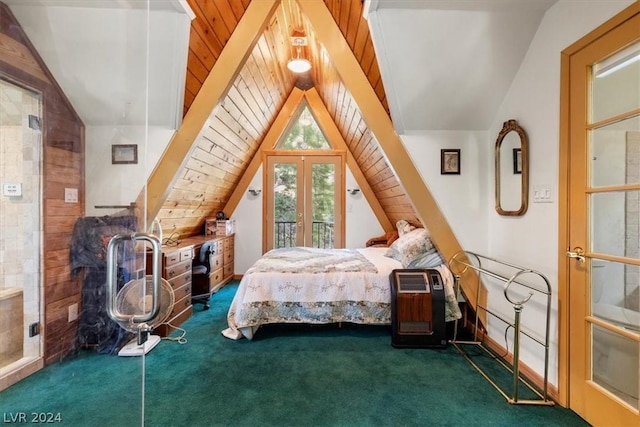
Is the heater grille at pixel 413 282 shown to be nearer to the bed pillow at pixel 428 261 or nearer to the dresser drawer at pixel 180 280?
the bed pillow at pixel 428 261

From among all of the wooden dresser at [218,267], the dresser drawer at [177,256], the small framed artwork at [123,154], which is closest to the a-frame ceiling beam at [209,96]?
the small framed artwork at [123,154]

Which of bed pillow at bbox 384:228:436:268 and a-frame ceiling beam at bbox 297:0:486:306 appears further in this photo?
bed pillow at bbox 384:228:436:268

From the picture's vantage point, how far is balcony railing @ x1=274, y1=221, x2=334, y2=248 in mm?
5074

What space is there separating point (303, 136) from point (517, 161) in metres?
3.53

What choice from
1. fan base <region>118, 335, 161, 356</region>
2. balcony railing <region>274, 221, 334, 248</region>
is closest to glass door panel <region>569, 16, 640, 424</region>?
fan base <region>118, 335, 161, 356</region>

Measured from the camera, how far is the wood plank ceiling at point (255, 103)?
7.27ft

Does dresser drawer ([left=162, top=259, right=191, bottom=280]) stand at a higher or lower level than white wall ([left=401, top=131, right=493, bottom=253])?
lower

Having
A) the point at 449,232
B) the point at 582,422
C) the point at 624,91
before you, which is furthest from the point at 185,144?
the point at 582,422

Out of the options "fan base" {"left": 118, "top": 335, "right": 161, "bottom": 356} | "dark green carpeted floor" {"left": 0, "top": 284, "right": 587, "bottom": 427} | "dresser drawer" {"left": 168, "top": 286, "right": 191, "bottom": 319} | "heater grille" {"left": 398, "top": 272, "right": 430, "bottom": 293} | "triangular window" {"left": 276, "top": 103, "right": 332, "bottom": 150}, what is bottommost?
"dark green carpeted floor" {"left": 0, "top": 284, "right": 587, "bottom": 427}

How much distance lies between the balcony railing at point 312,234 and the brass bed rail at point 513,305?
272 cm

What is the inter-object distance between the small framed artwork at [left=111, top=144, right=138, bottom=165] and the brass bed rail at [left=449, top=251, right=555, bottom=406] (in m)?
2.78

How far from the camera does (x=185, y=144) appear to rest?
93.3 inches

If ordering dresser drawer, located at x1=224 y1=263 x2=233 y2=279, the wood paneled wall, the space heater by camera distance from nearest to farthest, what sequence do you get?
1. the wood paneled wall
2. the space heater
3. dresser drawer, located at x1=224 y1=263 x2=233 y2=279

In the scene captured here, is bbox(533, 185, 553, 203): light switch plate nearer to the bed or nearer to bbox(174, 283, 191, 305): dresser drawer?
the bed
